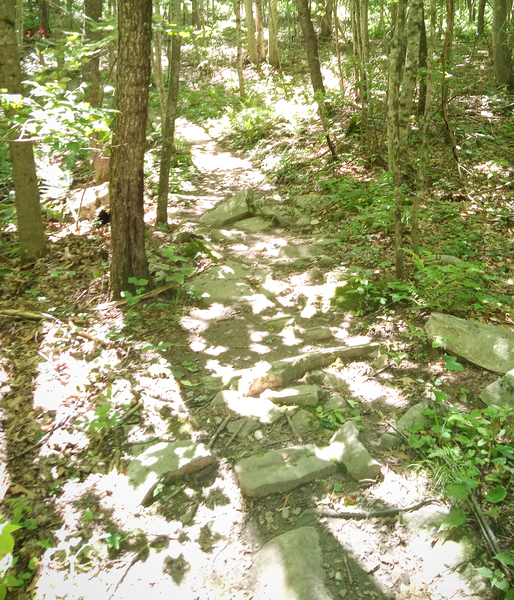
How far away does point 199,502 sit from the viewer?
3.11 metres

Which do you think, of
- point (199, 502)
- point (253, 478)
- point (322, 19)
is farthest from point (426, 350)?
point (322, 19)

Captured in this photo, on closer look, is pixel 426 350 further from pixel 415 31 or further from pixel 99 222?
pixel 99 222

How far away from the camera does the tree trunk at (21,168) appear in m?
5.63

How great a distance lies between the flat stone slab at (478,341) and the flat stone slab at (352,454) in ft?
4.32

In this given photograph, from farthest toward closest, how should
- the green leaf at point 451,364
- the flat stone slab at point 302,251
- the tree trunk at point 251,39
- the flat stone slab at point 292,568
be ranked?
the tree trunk at point 251,39
the flat stone slab at point 302,251
the green leaf at point 451,364
the flat stone slab at point 292,568

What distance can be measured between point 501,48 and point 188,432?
1105 cm

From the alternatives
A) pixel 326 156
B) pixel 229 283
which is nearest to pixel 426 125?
pixel 229 283

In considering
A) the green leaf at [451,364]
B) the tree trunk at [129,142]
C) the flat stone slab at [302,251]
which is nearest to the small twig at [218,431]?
the green leaf at [451,364]

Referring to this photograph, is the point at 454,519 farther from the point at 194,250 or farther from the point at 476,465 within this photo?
the point at 194,250

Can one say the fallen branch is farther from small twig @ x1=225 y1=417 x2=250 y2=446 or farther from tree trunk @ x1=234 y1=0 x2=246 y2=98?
tree trunk @ x1=234 y1=0 x2=246 y2=98

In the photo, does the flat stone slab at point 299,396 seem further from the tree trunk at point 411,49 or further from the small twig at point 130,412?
the tree trunk at point 411,49

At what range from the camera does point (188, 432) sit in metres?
3.73

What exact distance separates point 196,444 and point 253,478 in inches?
24.0

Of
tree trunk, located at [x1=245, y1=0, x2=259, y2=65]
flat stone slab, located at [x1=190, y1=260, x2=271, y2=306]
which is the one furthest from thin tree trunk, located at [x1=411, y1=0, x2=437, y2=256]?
tree trunk, located at [x1=245, y1=0, x2=259, y2=65]
